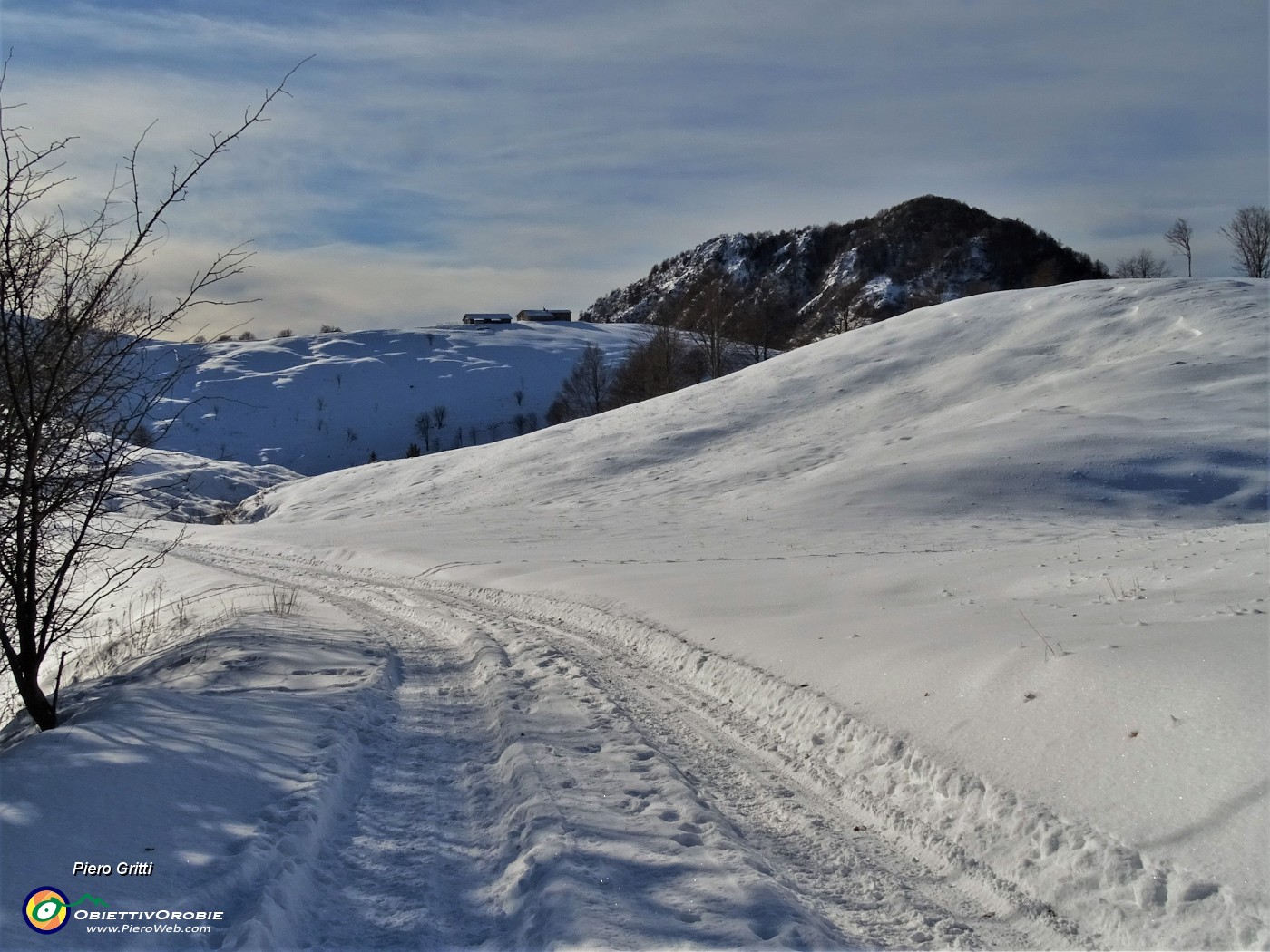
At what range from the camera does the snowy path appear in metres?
4.20

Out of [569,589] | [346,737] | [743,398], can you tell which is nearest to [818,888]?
[346,737]

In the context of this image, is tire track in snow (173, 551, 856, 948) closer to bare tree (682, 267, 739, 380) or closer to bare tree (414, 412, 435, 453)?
bare tree (682, 267, 739, 380)

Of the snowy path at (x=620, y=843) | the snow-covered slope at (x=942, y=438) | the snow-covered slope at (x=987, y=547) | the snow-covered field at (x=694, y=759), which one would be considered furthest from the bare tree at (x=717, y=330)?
the snowy path at (x=620, y=843)

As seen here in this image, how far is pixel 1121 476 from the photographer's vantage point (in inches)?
846

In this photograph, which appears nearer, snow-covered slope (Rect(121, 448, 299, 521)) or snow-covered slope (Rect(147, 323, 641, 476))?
snow-covered slope (Rect(121, 448, 299, 521))

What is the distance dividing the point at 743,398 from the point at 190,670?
31.1m

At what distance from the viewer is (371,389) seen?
146 metres

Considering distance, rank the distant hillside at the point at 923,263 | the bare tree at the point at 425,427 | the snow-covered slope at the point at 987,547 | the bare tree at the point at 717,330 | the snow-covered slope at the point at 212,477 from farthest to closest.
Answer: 1. the distant hillside at the point at 923,263
2. the bare tree at the point at 425,427
3. the bare tree at the point at 717,330
4. the snow-covered slope at the point at 212,477
5. the snow-covered slope at the point at 987,547

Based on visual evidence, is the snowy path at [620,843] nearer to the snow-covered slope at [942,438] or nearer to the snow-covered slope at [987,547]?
the snow-covered slope at [987,547]

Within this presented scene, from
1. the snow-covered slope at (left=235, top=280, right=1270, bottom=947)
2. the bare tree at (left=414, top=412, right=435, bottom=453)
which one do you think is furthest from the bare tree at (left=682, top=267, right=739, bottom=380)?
the bare tree at (left=414, top=412, right=435, bottom=453)

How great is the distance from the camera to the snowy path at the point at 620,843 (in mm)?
4195

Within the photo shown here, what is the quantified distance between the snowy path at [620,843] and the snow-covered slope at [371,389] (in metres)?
105

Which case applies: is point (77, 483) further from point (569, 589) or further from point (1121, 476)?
point (1121, 476)

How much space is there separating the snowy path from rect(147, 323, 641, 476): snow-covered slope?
105 m
